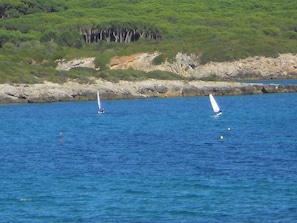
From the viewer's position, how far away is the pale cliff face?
272ft

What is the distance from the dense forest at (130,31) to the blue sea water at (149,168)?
1927 centimetres

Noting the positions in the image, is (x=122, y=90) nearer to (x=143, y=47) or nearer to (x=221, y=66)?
(x=143, y=47)

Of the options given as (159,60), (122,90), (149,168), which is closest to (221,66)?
(159,60)

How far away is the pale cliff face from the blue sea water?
32277 mm

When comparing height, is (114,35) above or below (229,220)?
below

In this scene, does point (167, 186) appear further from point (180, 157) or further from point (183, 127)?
point (183, 127)

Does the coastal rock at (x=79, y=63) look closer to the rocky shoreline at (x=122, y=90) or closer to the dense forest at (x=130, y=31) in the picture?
the dense forest at (x=130, y=31)

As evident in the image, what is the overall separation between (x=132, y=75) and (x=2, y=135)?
85.3 feet

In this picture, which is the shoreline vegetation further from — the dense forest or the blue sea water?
the blue sea water

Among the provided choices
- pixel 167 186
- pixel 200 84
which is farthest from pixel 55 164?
pixel 200 84

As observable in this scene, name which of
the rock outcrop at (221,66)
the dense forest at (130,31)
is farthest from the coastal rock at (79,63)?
the rock outcrop at (221,66)

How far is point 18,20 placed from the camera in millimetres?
109125

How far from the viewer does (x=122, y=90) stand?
63844mm

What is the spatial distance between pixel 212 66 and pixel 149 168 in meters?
59.2
